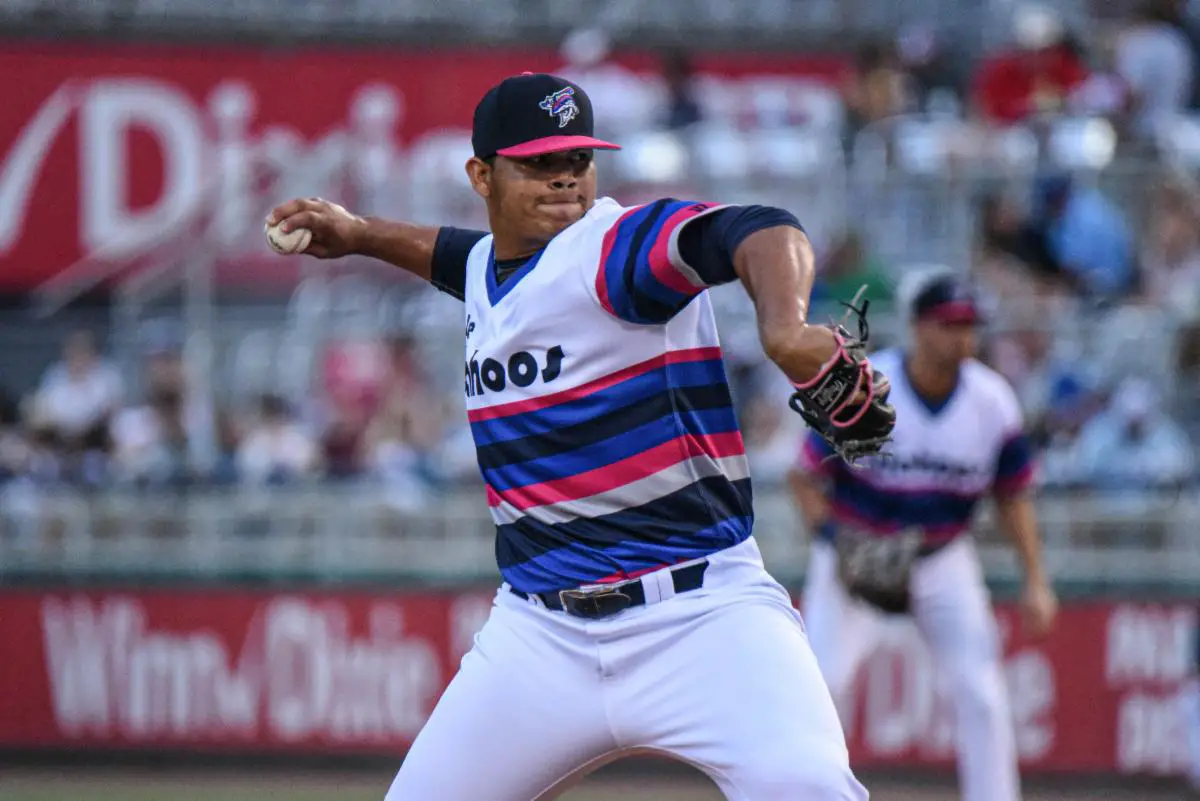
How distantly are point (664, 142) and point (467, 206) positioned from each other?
4.67ft

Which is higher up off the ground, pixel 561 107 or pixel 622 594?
pixel 561 107

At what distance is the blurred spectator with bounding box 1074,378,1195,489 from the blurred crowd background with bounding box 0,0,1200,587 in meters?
0.02

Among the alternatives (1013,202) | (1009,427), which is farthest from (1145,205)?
(1009,427)

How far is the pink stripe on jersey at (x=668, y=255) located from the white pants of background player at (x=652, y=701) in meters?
0.74

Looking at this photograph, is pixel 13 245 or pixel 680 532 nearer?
pixel 680 532

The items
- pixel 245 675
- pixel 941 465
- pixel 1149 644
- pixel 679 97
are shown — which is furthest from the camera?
pixel 679 97

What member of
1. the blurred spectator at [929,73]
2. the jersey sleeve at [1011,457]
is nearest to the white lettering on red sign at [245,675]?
the jersey sleeve at [1011,457]

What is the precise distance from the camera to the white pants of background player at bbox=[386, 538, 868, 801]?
407 centimetres

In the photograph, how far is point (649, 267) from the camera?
3963 millimetres

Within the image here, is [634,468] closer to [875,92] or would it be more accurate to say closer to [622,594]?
[622,594]

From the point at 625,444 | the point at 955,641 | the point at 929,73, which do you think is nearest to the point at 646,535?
the point at 625,444

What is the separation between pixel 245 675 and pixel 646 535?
6867mm

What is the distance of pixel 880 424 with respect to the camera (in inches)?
139

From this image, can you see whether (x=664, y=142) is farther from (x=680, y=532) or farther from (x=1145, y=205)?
(x=680, y=532)
